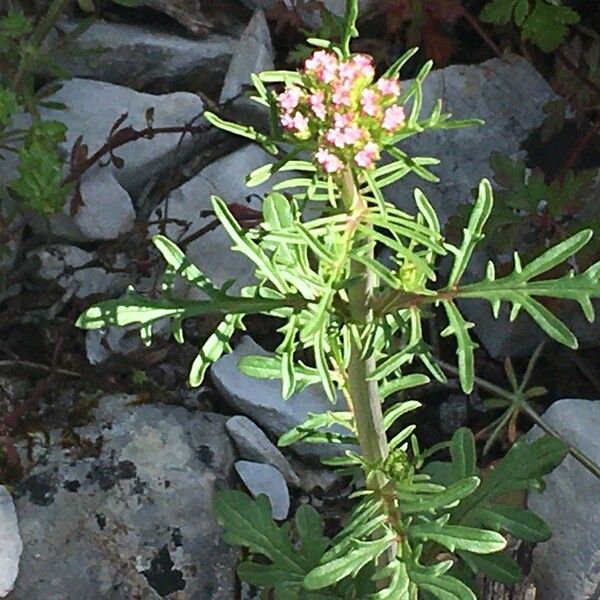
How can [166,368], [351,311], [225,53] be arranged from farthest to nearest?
1. [225,53]
2. [166,368]
3. [351,311]

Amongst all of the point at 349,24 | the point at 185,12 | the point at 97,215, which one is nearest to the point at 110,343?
the point at 97,215

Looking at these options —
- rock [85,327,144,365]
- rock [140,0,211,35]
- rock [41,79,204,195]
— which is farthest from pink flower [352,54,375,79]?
rock [140,0,211,35]

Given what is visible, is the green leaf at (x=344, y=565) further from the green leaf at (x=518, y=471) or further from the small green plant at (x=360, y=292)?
the green leaf at (x=518, y=471)

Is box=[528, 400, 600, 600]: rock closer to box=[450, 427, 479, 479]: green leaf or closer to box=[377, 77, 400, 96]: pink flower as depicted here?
box=[450, 427, 479, 479]: green leaf

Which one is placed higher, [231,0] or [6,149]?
[231,0]

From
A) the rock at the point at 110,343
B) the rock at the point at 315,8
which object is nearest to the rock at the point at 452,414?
the rock at the point at 110,343

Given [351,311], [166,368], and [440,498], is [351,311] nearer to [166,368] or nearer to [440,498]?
[440,498]

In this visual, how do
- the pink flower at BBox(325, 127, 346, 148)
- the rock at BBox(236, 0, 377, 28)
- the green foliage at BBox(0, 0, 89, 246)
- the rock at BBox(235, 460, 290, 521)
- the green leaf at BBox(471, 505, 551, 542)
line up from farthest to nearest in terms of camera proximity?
the rock at BBox(236, 0, 377, 28)
the green foliage at BBox(0, 0, 89, 246)
the rock at BBox(235, 460, 290, 521)
the green leaf at BBox(471, 505, 551, 542)
the pink flower at BBox(325, 127, 346, 148)

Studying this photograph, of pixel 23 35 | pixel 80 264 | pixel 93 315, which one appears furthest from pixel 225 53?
pixel 93 315
